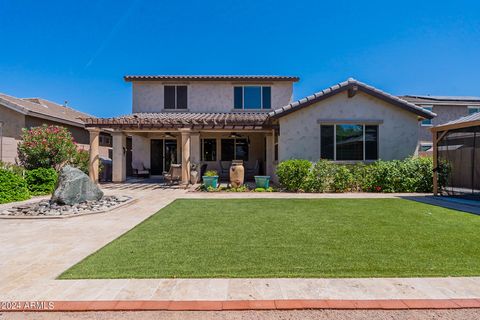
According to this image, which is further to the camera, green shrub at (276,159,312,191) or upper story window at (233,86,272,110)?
upper story window at (233,86,272,110)

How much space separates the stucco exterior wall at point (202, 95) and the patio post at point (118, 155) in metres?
4.28

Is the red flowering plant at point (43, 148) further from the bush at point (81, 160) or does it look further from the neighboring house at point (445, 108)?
the neighboring house at point (445, 108)

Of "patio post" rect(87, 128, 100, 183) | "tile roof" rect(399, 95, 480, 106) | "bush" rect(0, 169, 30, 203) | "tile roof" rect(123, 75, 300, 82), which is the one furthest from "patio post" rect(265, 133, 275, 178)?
"tile roof" rect(399, 95, 480, 106)

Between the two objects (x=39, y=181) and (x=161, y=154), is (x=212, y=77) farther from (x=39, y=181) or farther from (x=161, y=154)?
(x=39, y=181)

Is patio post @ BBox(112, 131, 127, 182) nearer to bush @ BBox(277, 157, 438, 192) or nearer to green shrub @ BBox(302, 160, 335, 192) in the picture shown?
bush @ BBox(277, 157, 438, 192)

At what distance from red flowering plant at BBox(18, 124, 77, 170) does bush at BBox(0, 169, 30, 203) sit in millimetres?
2561

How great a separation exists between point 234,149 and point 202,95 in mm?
4456

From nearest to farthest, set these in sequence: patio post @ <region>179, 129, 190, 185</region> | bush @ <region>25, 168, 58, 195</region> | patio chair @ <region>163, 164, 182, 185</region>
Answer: bush @ <region>25, 168, 58, 195</region> < patio post @ <region>179, 129, 190, 185</region> < patio chair @ <region>163, 164, 182, 185</region>

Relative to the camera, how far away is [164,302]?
320 cm

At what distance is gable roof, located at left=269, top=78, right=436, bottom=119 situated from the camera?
1332 centimetres

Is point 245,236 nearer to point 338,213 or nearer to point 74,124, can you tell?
point 338,213

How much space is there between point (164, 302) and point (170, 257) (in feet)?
4.57

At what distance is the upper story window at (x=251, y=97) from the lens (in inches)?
755

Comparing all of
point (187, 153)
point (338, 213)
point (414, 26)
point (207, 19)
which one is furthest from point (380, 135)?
point (207, 19)
